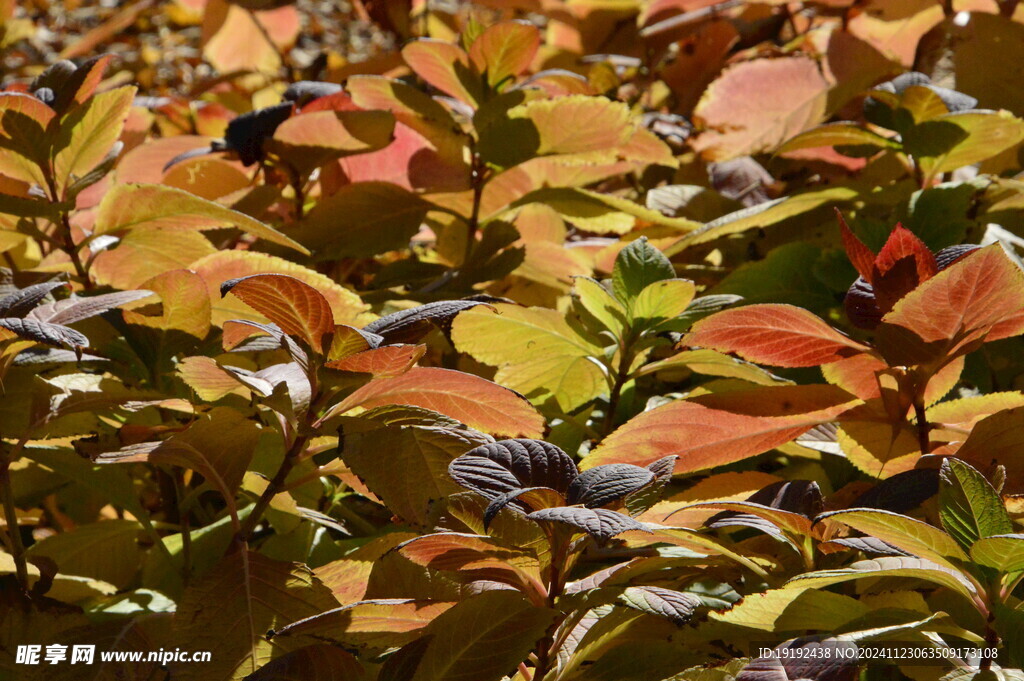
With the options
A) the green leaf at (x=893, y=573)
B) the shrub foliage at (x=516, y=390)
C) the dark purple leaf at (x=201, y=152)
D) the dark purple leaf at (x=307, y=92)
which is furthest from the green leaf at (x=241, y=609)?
the dark purple leaf at (x=307, y=92)

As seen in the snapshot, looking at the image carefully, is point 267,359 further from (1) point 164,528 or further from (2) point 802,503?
(2) point 802,503

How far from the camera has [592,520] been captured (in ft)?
1.76

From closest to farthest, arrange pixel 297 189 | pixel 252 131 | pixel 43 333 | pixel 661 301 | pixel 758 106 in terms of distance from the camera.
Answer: pixel 43 333
pixel 661 301
pixel 252 131
pixel 297 189
pixel 758 106

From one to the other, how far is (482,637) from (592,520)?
148 mm

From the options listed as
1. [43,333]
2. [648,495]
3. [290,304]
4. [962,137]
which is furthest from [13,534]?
[962,137]

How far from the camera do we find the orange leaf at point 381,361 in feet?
2.21

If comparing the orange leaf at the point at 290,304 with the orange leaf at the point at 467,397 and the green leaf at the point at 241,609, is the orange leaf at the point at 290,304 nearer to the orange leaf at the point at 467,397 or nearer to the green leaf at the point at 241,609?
the orange leaf at the point at 467,397

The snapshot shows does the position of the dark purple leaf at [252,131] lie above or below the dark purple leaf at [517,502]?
above

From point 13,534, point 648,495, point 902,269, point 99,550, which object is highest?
point 902,269

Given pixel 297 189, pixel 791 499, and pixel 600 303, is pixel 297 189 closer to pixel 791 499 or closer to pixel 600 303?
pixel 600 303

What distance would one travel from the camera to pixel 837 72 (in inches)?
59.4

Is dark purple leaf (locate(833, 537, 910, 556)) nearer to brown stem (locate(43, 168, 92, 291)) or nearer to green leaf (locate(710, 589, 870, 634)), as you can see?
green leaf (locate(710, 589, 870, 634))

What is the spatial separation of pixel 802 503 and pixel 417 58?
0.81m

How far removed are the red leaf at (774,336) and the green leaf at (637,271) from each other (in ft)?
0.34
